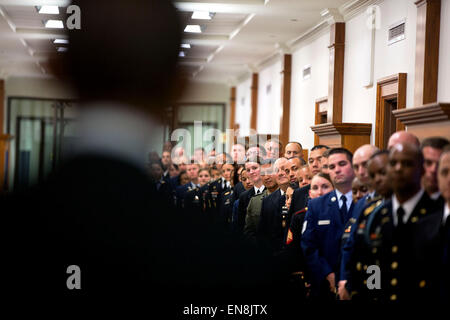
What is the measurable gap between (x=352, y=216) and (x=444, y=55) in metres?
2.91

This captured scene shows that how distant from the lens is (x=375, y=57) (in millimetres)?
7926

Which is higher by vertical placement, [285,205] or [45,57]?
[45,57]

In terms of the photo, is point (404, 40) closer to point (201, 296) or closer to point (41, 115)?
point (201, 296)

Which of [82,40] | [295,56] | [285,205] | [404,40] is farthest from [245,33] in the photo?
[82,40]

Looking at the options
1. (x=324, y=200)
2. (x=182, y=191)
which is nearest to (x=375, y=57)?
(x=182, y=191)

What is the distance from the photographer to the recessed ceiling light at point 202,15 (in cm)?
969

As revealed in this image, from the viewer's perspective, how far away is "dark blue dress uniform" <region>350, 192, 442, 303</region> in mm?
2633

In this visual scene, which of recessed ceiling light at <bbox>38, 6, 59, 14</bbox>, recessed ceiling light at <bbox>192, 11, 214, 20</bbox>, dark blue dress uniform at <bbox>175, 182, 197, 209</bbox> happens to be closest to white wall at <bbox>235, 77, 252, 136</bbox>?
recessed ceiling light at <bbox>192, 11, 214, 20</bbox>

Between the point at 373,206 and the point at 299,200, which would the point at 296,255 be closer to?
the point at 299,200

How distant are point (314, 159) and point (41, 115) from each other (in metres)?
13.3

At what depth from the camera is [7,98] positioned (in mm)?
17250

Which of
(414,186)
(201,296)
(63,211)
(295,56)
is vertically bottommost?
(201,296)

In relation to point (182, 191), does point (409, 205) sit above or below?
above

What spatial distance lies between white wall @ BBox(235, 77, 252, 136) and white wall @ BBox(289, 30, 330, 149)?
3.45m
